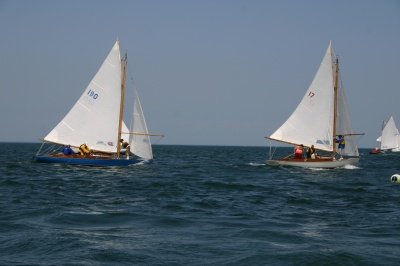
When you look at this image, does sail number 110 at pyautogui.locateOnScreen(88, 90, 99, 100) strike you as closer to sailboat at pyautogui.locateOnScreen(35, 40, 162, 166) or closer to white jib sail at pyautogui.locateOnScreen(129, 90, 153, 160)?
sailboat at pyautogui.locateOnScreen(35, 40, 162, 166)

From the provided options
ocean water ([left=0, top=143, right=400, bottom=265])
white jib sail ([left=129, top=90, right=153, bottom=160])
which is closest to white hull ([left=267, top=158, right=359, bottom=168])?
white jib sail ([left=129, top=90, right=153, bottom=160])

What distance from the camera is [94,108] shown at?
40781 millimetres

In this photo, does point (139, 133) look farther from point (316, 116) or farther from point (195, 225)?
point (195, 225)

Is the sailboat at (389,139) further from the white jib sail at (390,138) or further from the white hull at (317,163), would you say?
the white hull at (317,163)

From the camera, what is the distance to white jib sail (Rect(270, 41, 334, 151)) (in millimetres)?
43625

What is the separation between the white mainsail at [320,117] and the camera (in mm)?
Answer: 43625

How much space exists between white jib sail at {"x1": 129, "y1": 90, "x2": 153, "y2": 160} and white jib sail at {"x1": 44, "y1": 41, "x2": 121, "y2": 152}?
2.25 m

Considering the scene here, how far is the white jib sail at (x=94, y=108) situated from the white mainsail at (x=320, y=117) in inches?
552

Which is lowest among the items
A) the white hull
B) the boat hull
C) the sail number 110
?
the boat hull

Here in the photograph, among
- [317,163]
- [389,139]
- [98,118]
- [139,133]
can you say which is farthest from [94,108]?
[389,139]

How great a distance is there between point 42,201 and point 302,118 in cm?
2860

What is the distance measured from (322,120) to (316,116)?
1.99 feet

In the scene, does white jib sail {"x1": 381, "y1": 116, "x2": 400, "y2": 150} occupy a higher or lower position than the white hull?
higher

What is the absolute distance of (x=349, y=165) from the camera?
45875 mm
